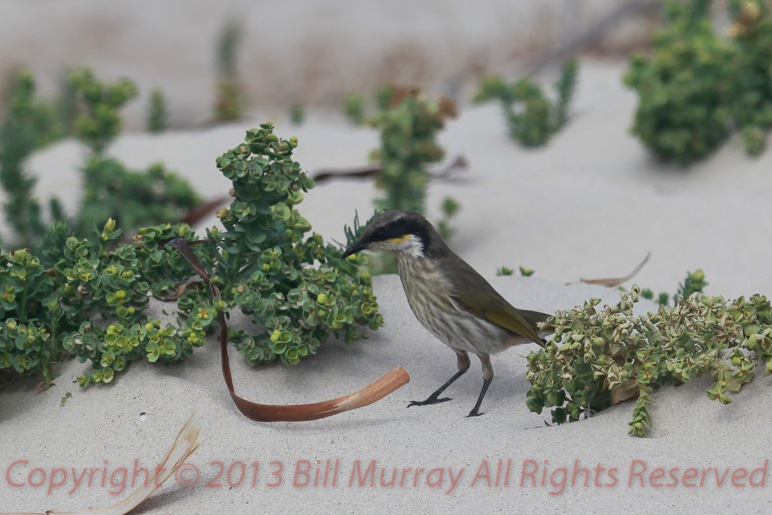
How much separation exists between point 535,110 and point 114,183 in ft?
14.2

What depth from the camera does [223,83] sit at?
9.51 metres

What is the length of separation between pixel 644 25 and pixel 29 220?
1017cm

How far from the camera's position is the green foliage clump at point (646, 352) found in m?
2.58

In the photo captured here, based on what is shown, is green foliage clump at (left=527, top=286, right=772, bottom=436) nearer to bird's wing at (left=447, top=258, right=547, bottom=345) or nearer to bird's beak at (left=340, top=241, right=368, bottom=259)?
bird's wing at (left=447, top=258, right=547, bottom=345)

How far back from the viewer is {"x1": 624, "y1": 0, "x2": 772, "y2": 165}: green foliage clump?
22.6ft

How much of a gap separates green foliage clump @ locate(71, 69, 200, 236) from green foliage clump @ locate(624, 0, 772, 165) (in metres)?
4.03

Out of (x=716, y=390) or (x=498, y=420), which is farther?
(x=498, y=420)

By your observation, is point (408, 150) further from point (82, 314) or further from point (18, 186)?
point (82, 314)

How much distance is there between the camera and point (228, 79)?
10.4 metres

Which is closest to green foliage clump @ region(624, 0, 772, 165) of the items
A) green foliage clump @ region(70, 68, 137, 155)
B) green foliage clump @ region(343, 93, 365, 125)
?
green foliage clump @ region(343, 93, 365, 125)

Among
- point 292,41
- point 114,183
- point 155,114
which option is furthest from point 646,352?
point 292,41

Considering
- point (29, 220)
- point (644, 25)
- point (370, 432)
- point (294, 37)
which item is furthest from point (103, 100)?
point (294, 37)

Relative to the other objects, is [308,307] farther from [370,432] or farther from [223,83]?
[223,83]

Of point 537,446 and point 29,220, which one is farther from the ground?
point 29,220
